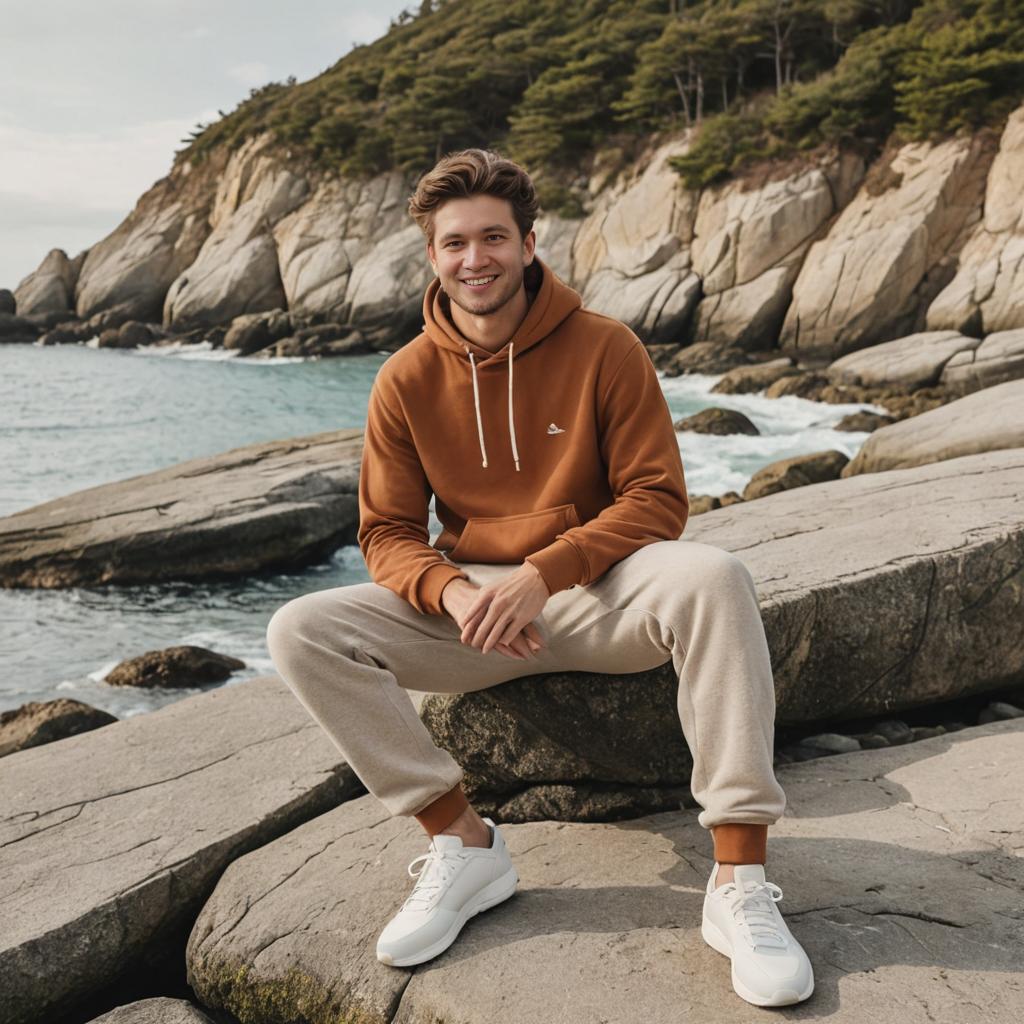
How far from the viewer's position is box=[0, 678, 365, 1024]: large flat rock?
3059 millimetres

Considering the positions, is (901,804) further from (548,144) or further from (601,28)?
(601,28)

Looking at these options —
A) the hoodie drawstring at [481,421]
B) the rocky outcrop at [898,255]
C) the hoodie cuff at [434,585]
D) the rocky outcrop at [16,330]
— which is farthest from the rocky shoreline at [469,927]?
the rocky outcrop at [16,330]

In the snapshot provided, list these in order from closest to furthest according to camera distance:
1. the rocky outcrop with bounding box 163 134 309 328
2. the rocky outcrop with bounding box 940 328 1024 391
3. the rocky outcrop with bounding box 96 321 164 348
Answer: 1. the rocky outcrop with bounding box 940 328 1024 391
2. the rocky outcrop with bounding box 163 134 309 328
3. the rocky outcrop with bounding box 96 321 164 348

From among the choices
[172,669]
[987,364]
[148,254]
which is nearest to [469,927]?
[172,669]

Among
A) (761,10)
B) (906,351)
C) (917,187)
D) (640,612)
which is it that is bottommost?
(906,351)

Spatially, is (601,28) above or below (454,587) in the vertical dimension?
above

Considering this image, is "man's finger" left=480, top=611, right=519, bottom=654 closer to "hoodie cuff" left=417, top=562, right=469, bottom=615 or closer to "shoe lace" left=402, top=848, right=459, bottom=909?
"hoodie cuff" left=417, top=562, right=469, bottom=615

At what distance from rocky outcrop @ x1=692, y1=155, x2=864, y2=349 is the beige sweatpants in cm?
2419

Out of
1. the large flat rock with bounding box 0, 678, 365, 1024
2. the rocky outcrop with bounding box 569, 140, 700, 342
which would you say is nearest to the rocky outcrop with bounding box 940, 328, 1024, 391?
the rocky outcrop with bounding box 569, 140, 700, 342

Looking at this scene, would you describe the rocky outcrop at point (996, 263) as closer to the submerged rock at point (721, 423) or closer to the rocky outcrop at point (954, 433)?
the submerged rock at point (721, 423)

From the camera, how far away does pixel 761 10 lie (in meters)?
31.5

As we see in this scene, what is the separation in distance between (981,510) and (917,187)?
22518 millimetres

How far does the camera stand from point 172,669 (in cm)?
745

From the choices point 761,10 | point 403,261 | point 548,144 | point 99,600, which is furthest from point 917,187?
point 99,600
